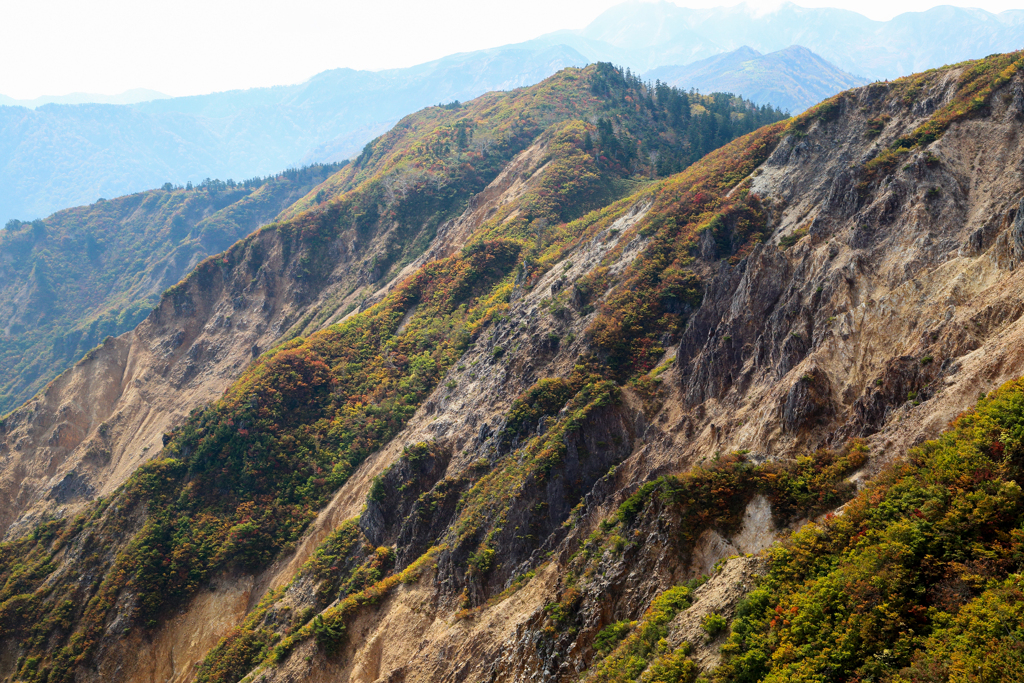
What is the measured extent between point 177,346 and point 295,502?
68.5 metres

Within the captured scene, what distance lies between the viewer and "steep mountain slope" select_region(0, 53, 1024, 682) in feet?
66.2

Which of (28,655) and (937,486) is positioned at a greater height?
(937,486)

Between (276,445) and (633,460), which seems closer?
(633,460)

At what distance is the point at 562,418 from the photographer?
47188 mm

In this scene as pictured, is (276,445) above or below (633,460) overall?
below

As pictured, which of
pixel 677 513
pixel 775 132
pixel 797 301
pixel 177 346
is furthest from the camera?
pixel 177 346

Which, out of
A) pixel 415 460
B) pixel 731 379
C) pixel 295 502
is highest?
pixel 731 379

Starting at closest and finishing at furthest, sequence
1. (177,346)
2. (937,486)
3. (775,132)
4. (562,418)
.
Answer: (937,486) → (562,418) → (775,132) → (177,346)

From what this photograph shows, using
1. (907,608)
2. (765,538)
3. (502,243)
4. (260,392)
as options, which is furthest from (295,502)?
(907,608)

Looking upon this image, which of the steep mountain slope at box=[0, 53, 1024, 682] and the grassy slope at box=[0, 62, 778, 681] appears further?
the grassy slope at box=[0, 62, 778, 681]

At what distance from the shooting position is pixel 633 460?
39.2 metres

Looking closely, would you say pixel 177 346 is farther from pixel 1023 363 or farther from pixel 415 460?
pixel 1023 363

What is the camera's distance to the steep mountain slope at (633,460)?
66.2 ft

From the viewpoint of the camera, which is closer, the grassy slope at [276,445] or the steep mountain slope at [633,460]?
the steep mountain slope at [633,460]
